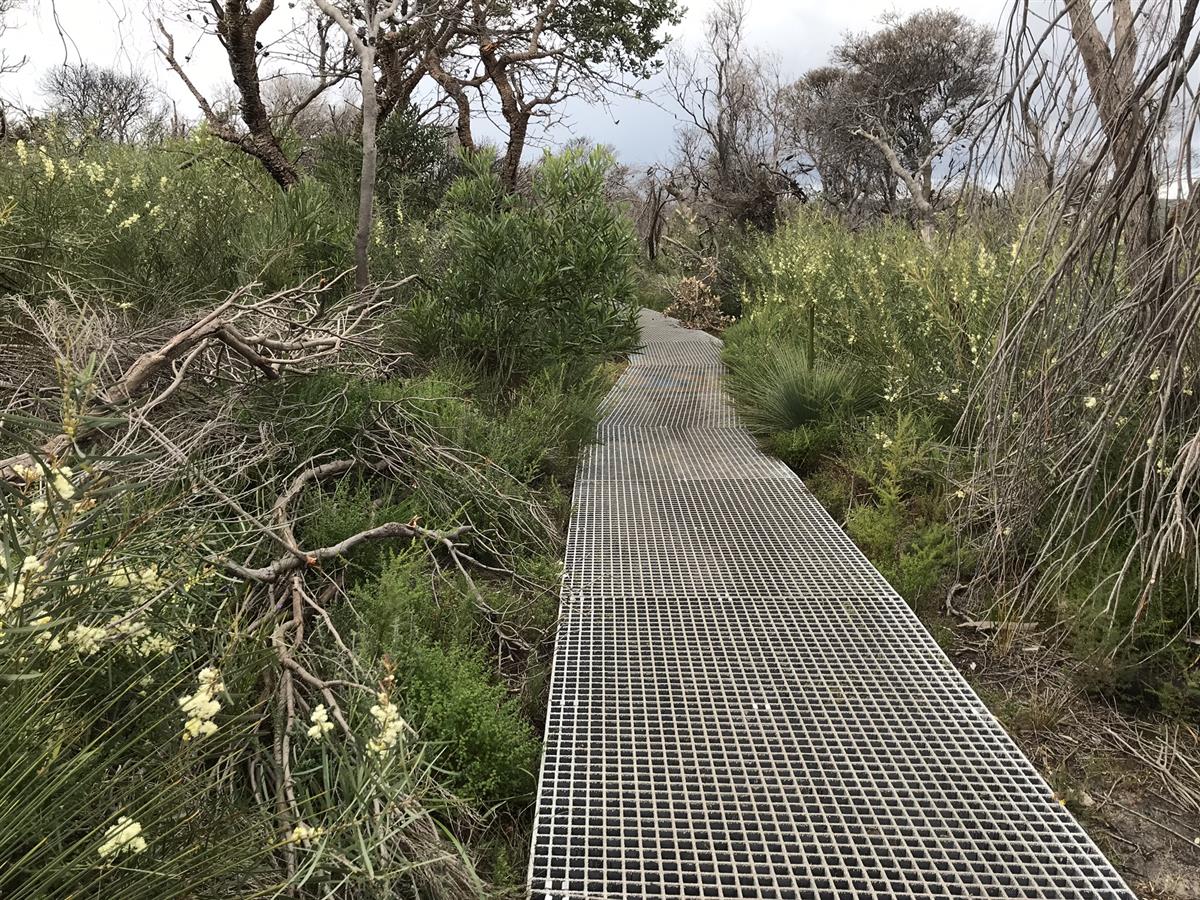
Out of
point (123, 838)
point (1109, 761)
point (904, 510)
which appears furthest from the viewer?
point (904, 510)

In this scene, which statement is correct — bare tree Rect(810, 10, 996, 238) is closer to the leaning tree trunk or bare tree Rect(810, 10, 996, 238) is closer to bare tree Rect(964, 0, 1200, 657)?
the leaning tree trunk

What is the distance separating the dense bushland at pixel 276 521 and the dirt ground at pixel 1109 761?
4.61ft

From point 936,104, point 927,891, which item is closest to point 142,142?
point 927,891

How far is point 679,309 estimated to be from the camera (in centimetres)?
1159

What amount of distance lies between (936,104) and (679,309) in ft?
39.8

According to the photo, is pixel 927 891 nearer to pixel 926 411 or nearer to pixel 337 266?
pixel 926 411

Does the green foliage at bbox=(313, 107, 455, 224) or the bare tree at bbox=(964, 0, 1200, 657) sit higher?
the green foliage at bbox=(313, 107, 455, 224)

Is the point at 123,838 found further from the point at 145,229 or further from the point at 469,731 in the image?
the point at 145,229

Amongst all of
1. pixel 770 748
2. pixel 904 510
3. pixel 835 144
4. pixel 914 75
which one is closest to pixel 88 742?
pixel 770 748

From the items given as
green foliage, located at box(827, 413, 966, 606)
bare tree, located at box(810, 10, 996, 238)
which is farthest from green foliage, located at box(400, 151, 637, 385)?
bare tree, located at box(810, 10, 996, 238)

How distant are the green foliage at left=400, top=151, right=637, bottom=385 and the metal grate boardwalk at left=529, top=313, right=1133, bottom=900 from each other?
1.76 m

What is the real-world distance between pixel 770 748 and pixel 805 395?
2.86 m

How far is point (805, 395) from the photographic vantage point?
431cm

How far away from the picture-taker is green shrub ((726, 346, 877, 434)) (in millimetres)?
4285
